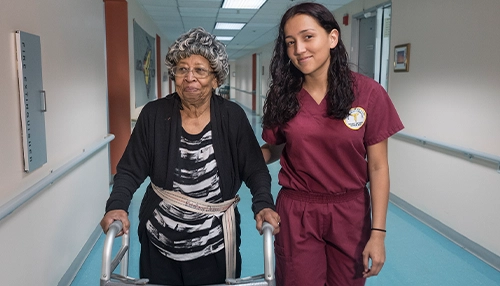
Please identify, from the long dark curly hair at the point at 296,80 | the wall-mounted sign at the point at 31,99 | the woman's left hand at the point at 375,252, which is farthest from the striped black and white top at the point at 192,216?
the wall-mounted sign at the point at 31,99

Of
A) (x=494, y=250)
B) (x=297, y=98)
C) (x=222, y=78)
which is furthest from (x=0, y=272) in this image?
(x=494, y=250)

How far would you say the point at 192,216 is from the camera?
149 cm

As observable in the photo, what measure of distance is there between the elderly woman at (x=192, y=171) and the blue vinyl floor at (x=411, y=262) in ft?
4.89

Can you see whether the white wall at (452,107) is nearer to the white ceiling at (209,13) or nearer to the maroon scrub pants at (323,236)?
the white ceiling at (209,13)

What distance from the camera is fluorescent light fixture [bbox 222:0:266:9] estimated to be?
626cm

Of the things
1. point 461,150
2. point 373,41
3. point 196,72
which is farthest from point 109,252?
point 373,41

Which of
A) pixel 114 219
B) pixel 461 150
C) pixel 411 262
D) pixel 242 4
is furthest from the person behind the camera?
pixel 242 4

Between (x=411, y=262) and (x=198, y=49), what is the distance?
252cm

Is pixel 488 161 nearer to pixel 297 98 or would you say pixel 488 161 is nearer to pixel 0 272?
pixel 297 98

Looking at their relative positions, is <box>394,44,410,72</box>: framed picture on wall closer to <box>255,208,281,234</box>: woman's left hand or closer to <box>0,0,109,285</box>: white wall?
<box>0,0,109,285</box>: white wall

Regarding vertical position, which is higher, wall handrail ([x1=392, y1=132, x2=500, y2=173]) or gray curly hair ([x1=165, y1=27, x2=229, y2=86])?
gray curly hair ([x1=165, y1=27, x2=229, y2=86])

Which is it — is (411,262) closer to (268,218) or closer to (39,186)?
(268,218)

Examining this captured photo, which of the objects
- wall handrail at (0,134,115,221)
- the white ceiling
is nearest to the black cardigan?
wall handrail at (0,134,115,221)

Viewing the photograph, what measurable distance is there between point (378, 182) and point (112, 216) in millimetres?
895
